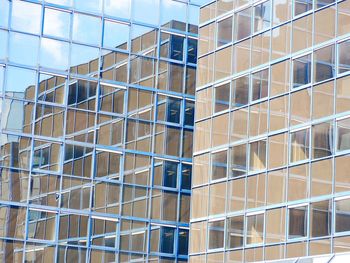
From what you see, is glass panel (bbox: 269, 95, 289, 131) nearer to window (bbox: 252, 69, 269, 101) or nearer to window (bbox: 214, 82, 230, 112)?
window (bbox: 252, 69, 269, 101)

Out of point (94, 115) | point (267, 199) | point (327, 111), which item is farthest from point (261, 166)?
point (94, 115)

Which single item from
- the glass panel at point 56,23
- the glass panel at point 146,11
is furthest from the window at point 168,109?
the glass panel at point 56,23

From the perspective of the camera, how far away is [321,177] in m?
31.4

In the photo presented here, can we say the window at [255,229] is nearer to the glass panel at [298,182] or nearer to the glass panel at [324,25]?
the glass panel at [298,182]

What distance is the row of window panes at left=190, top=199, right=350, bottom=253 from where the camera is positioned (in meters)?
30.8

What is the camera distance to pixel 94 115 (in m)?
40.6

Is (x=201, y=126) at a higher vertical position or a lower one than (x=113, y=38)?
lower

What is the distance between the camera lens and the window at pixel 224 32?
122 feet

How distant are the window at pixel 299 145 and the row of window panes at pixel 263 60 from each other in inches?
62.3

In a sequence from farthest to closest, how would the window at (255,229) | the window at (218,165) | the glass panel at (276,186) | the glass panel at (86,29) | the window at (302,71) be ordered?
the glass panel at (86,29), the window at (218,165), the window at (255,229), the window at (302,71), the glass panel at (276,186)

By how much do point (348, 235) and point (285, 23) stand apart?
306 inches

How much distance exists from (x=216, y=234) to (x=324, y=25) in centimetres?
801

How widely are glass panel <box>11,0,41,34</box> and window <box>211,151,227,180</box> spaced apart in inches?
338

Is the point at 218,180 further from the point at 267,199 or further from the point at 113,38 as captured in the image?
the point at 113,38
